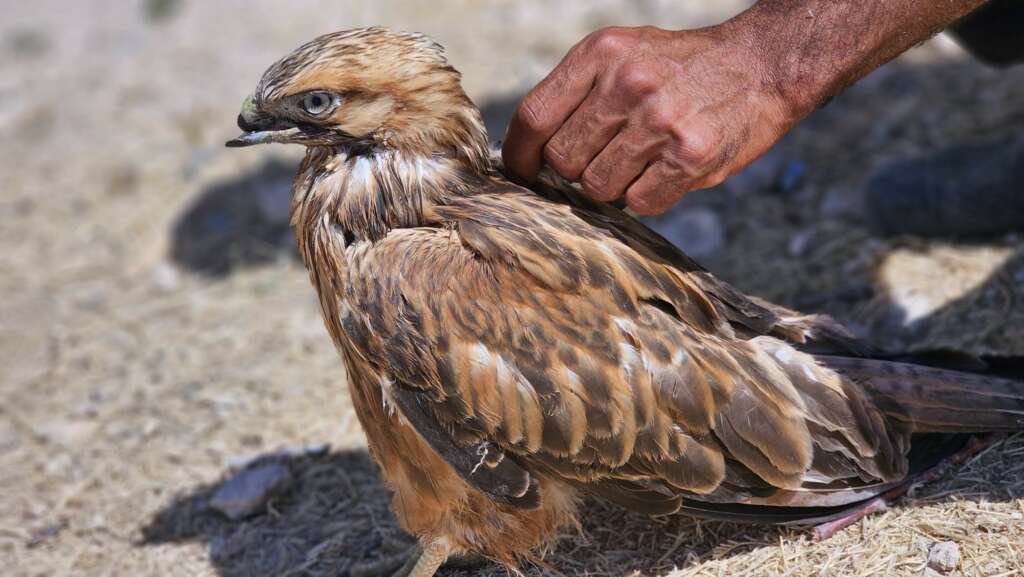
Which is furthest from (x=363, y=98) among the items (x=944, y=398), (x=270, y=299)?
(x=270, y=299)

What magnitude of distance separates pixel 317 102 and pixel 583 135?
0.82m

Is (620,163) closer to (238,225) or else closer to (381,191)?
(381,191)

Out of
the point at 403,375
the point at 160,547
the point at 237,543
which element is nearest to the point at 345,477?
the point at 237,543

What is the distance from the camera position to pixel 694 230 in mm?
5852

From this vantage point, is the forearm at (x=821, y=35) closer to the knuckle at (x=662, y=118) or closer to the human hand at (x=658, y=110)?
the human hand at (x=658, y=110)

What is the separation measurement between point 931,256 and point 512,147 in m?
2.72

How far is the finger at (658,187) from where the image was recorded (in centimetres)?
307

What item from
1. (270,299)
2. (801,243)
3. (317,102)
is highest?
(317,102)

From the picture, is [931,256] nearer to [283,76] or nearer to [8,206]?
[283,76]

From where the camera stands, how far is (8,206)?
8.06m

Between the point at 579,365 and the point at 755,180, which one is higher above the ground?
the point at 579,365

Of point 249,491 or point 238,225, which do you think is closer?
point 249,491

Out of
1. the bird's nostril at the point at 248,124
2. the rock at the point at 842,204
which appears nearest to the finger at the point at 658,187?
the bird's nostril at the point at 248,124

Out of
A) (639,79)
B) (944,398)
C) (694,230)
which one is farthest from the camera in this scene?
(694,230)
